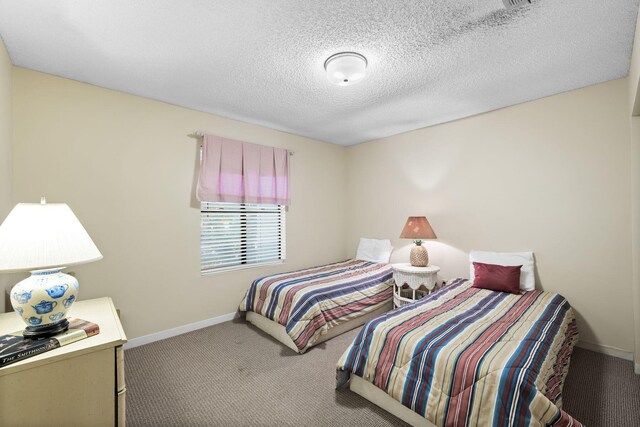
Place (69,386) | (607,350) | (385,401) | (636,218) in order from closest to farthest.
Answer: (69,386), (385,401), (636,218), (607,350)

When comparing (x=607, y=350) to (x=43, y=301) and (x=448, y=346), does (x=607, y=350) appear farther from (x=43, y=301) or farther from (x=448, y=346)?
(x=43, y=301)

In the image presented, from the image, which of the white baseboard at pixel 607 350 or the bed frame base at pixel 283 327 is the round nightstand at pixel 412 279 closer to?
the bed frame base at pixel 283 327

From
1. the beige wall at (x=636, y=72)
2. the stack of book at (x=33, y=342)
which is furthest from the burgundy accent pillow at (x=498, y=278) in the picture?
the stack of book at (x=33, y=342)

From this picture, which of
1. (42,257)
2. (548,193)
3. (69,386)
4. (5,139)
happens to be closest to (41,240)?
(42,257)

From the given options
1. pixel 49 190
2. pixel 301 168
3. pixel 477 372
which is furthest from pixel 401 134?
pixel 49 190

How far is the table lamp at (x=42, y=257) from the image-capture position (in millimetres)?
1335

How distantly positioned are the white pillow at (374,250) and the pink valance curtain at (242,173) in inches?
57.0

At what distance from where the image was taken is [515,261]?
3055 millimetres

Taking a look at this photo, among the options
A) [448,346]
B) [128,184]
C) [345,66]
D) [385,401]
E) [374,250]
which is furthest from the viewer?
→ [374,250]

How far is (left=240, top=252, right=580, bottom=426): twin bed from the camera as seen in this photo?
1463 millimetres

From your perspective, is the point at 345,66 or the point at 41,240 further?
the point at 345,66

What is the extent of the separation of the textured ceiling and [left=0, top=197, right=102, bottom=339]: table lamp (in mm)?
1255

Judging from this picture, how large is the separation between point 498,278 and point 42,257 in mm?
3505

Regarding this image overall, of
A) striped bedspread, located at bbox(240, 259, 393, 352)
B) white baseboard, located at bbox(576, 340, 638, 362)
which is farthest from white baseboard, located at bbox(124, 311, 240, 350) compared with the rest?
white baseboard, located at bbox(576, 340, 638, 362)
